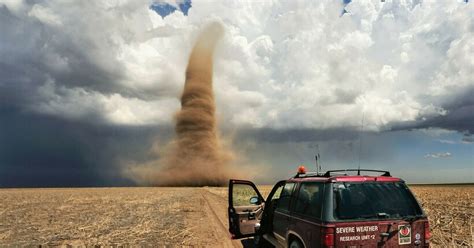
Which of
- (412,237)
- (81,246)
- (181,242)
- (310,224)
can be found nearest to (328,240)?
(310,224)

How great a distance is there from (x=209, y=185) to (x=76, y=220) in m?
53.4

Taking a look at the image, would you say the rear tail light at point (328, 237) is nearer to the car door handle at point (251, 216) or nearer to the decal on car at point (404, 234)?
the decal on car at point (404, 234)

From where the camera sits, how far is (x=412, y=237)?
5.64 meters

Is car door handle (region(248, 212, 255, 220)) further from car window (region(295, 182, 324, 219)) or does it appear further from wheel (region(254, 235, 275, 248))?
car window (region(295, 182, 324, 219))

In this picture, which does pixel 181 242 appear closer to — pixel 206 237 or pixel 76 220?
pixel 206 237

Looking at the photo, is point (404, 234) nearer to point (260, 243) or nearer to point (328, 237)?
point (328, 237)

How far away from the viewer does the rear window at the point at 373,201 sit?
5539mm

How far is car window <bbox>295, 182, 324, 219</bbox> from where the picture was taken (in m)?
5.81

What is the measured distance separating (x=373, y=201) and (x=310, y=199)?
3.28 feet

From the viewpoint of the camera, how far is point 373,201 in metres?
5.67

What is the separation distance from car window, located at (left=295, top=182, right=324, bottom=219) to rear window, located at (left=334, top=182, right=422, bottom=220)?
0.30 m

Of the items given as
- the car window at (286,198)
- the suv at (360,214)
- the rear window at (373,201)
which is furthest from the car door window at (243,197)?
the rear window at (373,201)

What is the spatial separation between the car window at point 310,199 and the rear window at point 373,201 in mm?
304

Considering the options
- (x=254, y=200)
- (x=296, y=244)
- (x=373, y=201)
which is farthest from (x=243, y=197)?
(x=373, y=201)
